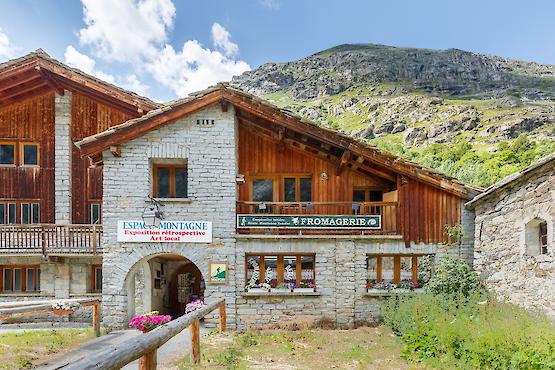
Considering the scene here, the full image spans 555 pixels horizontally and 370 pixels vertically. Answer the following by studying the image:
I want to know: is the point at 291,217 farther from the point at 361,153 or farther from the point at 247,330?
the point at 247,330

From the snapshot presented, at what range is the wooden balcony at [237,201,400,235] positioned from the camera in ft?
39.7

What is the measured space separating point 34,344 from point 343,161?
10403 mm

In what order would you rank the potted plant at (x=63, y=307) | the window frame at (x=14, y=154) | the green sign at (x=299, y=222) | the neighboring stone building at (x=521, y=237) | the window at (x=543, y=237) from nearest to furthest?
the neighboring stone building at (x=521, y=237)
the window at (x=543, y=237)
the potted plant at (x=63, y=307)
the green sign at (x=299, y=222)
the window frame at (x=14, y=154)

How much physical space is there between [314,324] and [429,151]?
54.9m

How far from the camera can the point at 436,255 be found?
39.9 ft

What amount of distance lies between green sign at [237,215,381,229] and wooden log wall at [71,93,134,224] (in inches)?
280

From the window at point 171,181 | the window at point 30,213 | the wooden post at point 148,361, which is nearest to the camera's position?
the wooden post at point 148,361

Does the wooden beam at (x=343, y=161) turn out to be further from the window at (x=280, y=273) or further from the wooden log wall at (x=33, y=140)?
the wooden log wall at (x=33, y=140)

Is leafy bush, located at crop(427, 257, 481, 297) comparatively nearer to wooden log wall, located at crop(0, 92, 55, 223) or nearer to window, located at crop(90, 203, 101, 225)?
window, located at crop(90, 203, 101, 225)

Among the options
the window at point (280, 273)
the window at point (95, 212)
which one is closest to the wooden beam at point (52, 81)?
the window at point (95, 212)

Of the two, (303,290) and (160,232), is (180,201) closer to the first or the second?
(160,232)

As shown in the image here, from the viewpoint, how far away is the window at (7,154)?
50.2ft

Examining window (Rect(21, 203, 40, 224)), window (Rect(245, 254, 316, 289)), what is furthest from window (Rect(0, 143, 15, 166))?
window (Rect(245, 254, 316, 289))

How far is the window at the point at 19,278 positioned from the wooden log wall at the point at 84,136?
2632 millimetres
